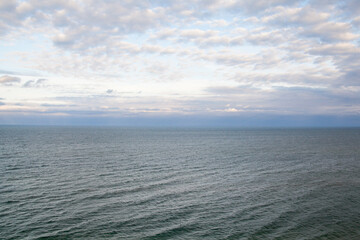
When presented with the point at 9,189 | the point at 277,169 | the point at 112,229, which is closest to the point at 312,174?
the point at 277,169

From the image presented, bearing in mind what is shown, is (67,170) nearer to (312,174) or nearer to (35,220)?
(35,220)

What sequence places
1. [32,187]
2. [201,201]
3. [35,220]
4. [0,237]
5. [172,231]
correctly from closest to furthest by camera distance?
[0,237], [172,231], [35,220], [201,201], [32,187]

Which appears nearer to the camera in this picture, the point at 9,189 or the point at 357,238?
the point at 357,238

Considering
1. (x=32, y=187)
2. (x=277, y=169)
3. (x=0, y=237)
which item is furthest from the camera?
(x=277, y=169)

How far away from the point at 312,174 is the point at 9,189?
41863 millimetres

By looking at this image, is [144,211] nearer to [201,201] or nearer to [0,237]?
[201,201]

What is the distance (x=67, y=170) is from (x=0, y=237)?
25.1 metres

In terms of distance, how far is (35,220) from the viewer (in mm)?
22047

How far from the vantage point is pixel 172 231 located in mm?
20531

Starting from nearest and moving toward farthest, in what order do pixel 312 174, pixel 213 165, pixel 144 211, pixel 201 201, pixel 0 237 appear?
pixel 0 237, pixel 144 211, pixel 201 201, pixel 312 174, pixel 213 165

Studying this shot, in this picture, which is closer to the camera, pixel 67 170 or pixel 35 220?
pixel 35 220

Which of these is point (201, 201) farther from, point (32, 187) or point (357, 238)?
point (32, 187)

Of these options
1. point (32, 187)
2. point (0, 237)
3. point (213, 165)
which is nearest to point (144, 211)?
point (0, 237)

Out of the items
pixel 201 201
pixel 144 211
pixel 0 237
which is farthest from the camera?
pixel 201 201
